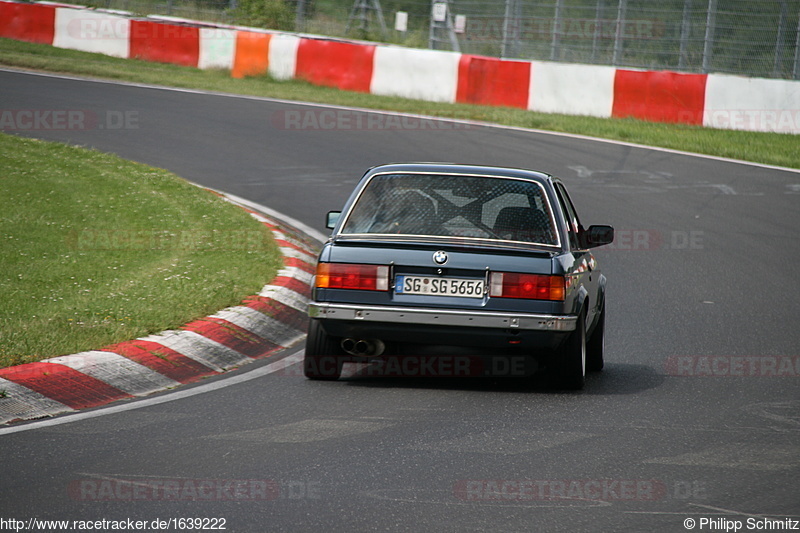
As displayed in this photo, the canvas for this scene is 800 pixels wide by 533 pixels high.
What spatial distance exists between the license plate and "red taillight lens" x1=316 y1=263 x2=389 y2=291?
10 centimetres

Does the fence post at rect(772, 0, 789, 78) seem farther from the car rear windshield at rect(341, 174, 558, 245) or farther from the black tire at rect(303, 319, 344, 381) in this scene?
the black tire at rect(303, 319, 344, 381)

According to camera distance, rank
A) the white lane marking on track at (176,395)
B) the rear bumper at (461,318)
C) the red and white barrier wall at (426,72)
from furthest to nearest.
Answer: the red and white barrier wall at (426,72)
the rear bumper at (461,318)
the white lane marking on track at (176,395)

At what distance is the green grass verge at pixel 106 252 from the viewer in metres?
7.66

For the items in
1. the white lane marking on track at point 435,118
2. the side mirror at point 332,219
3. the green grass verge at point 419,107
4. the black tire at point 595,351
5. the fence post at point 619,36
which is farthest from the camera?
the fence post at point 619,36

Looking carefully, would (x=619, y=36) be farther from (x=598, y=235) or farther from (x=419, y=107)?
(x=598, y=235)

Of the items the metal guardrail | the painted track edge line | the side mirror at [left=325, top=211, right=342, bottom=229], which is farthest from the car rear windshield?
the metal guardrail

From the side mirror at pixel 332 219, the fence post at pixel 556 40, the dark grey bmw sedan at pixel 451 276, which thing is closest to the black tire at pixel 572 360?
the dark grey bmw sedan at pixel 451 276

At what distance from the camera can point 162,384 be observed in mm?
6883

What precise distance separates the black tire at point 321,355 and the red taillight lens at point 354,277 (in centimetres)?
29

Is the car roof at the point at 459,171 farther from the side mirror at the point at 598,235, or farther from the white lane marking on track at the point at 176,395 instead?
the white lane marking on track at the point at 176,395

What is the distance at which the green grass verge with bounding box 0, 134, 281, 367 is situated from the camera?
766 centimetres

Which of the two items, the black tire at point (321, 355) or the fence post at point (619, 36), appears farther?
the fence post at point (619, 36)

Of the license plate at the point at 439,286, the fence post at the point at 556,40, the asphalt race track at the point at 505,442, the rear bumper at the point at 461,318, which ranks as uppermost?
the fence post at the point at 556,40

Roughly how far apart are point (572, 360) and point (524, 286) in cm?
62
